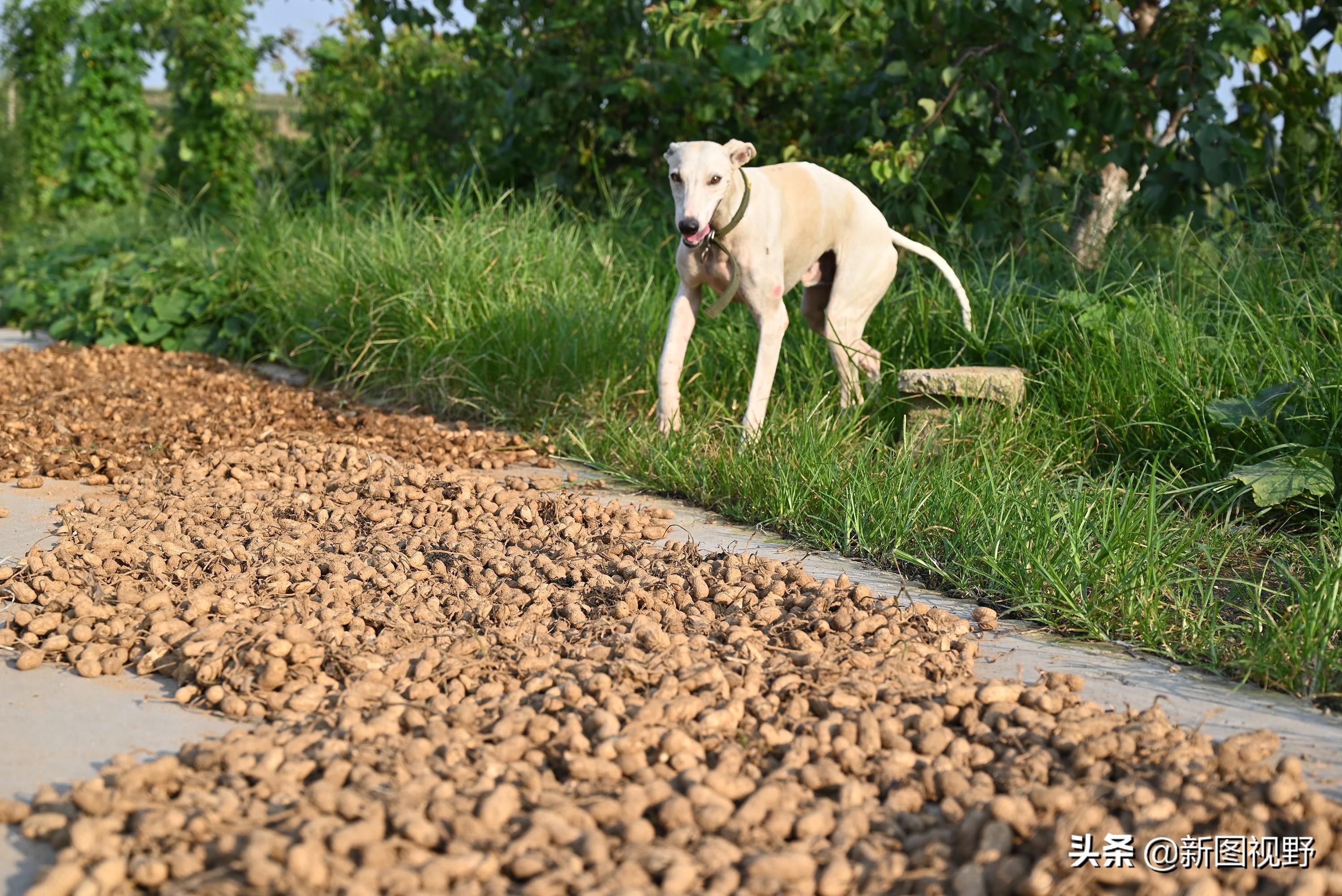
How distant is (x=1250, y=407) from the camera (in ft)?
12.7

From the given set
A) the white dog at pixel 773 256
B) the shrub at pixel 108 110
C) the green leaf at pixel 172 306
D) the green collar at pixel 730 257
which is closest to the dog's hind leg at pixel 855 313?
the white dog at pixel 773 256

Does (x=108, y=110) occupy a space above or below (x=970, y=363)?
above

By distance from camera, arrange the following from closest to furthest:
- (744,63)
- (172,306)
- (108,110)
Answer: (744,63), (172,306), (108,110)

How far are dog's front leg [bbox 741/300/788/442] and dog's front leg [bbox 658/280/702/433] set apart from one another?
0.26m

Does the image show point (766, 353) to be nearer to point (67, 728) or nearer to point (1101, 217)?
point (67, 728)

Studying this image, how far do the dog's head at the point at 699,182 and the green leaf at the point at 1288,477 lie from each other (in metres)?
1.86

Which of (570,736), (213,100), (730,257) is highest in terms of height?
(213,100)

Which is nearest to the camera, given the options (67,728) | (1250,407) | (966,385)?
(67,728)

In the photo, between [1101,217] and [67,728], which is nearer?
[67,728]

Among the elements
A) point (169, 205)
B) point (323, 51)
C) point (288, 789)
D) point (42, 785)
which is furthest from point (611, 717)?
point (169, 205)

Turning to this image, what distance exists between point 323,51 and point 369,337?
14.5ft

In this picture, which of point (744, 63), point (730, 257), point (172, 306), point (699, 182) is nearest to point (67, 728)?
point (699, 182)

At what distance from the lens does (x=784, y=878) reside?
1.66 m

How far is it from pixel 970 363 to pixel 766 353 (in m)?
1.20
